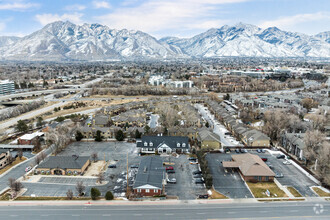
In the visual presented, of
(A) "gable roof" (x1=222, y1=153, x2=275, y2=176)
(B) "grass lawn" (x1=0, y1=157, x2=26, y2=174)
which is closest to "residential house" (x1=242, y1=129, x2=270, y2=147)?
(A) "gable roof" (x1=222, y1=153, x2=275, y2=176)

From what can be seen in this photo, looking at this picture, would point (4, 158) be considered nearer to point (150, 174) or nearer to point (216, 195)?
point (150, 174)

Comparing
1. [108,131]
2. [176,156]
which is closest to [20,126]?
[108,131]

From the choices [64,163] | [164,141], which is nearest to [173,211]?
[164,141]

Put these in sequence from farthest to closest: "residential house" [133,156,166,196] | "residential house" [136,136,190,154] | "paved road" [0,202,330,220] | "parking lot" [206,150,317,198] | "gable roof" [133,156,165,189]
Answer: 1. "residential house" [136,136,190,154]
2. "parking lot" [206,150,317,198]
3. "gable roof" [133,156,165,189]
4. "residential house" [133,156,166,196]
5. "paved road" [0,202,330,220]

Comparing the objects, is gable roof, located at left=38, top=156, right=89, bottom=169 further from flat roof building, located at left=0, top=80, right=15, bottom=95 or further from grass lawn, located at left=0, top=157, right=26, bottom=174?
flat roof building, located at left=0, top=80, right=15, bottom=95

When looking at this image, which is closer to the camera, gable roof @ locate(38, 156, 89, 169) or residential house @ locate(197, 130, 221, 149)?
gable roof @ locate(38, 156, 89, 169)

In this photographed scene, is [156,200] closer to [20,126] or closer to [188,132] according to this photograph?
[188,132]

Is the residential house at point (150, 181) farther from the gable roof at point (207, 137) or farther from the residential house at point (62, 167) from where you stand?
the gable roof at point (207, 137)
